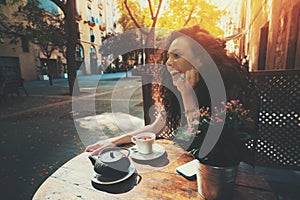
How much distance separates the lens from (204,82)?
974 millimetres

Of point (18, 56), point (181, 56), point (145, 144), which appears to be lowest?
point (145, 144)

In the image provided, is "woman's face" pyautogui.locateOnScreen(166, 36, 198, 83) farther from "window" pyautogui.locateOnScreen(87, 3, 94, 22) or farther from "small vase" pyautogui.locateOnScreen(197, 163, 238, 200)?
"window" pyautogui.locateOnScreen(87, 3, 94, 22)

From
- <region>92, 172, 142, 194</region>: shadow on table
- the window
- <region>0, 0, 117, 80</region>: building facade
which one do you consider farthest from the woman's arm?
the window

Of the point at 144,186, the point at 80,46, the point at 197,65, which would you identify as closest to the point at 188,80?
the point at 197,65

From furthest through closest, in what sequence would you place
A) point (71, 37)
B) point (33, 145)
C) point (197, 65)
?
point (71, 37)
point (33, 145)
point (197, 65)

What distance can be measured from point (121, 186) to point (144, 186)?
0.11 m

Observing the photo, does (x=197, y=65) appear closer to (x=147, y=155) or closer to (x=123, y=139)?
(x=147, y=155)

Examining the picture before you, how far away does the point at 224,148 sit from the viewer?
25.3 inches

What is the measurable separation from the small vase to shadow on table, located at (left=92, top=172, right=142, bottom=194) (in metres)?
0.33

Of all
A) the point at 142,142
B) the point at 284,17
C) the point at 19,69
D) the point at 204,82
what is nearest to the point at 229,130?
the point at 204,82

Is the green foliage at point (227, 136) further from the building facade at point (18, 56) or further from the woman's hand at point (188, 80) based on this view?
the building facade at point (18, 56)

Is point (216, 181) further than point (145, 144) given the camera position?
No

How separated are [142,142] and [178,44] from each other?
64 centimetres

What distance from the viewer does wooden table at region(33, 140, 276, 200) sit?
2.53 feet
